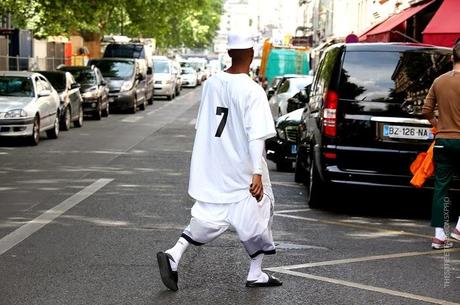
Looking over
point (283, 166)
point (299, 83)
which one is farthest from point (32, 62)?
point (283, 166)

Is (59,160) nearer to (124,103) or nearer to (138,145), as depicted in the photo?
(138,145)

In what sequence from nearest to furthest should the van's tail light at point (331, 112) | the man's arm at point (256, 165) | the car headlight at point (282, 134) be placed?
the man's arm at point (256, 165), the van's tail light at point (331, 112), the car headlight at point (282, 134)

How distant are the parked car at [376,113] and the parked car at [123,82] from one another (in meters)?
23.0

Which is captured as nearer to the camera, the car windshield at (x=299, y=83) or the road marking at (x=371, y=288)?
the road marking at (x=371, y=288)

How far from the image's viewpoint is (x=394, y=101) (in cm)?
1040

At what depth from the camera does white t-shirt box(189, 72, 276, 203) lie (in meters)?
6.51

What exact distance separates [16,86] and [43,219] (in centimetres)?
1129

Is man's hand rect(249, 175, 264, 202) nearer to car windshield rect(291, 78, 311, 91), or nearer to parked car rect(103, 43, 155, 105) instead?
car windshield rect(291, 78, 311, 91)

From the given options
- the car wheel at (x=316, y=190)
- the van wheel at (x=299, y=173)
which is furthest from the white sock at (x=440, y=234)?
the van wheel at (x=299, y=173)

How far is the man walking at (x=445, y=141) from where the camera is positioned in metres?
Result: 8.56

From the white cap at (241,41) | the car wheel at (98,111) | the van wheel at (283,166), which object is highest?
the white cap at (241,41)

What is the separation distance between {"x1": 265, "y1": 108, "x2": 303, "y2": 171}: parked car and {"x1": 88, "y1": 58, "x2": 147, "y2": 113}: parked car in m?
17.8

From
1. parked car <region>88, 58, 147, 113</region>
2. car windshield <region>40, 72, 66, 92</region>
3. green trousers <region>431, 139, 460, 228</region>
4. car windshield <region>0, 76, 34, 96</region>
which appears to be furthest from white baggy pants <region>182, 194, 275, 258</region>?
parked car <region>88, 58, 147, 113</region>

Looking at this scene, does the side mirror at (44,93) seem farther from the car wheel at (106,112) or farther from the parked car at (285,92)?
the car wheel at (106,112)
